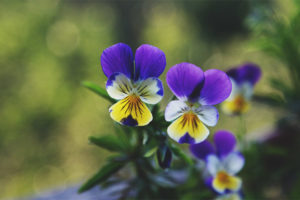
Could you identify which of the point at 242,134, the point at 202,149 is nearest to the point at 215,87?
the point at 202,149

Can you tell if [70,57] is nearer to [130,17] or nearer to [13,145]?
[13,145]

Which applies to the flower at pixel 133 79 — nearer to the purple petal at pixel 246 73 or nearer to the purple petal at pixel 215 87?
the purple petal at pixel 215 87

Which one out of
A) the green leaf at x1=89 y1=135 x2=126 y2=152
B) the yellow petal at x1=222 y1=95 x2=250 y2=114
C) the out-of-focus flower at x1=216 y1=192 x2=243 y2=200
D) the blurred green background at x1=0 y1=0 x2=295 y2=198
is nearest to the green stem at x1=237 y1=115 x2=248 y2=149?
the yellow petal at x1=222 y1=95 x2=250 y2=114

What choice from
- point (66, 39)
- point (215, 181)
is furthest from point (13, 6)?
point (215, 181)

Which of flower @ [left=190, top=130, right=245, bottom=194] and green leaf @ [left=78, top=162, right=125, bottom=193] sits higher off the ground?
green leaf @ [left=78, top=162, right=125, bottom=193]

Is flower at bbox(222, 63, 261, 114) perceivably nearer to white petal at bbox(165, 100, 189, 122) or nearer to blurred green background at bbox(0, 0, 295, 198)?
white petal at bbox(165, 100, 189, 122)

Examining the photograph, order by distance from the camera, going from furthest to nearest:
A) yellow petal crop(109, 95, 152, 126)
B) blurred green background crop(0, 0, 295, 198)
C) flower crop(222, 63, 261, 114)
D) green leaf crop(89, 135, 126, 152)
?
blurred green background crop(0, 0, 295, 198) < flower crop(222, 63, 261, 114) < green leaf crop(89, 135, 126, 152) < yellow petal crop(109, 95, 152, 126)

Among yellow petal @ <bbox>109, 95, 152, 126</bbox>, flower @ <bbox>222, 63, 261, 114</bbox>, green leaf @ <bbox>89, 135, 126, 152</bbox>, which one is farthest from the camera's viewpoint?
flower @ <bbox>222, 63, 261, 114</bbox>

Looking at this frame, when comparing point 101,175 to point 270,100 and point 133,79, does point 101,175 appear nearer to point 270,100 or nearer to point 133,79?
point 133,79
